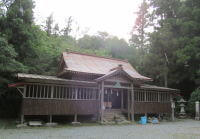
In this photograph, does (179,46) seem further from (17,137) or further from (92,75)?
(17,137)

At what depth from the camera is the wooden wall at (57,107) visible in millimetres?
10656

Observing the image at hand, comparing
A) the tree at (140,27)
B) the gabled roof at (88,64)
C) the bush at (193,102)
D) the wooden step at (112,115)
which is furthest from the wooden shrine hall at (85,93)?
the tree at (140,27)

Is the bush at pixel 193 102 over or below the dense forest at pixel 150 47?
below

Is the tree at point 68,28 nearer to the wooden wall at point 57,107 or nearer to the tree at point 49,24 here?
the tree at point 49,24

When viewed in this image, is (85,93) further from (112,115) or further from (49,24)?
(49,24)

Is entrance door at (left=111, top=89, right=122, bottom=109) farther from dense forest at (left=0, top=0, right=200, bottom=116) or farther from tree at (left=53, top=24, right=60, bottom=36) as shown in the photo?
tree at (left=53, top=24, right=60, bottom=36)

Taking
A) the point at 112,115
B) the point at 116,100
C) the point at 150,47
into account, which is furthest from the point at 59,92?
the point at 150,47

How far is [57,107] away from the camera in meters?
11.5

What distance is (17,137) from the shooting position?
7.30 meters

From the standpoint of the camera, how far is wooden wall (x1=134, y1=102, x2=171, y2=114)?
47.8ft

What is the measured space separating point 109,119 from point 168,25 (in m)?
15.1

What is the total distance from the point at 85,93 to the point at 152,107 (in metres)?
6.56

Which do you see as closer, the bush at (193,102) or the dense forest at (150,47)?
the dense forest at (150,47)

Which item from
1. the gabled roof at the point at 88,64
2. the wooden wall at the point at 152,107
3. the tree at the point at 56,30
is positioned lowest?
the wooden wall at the point at 152,107
